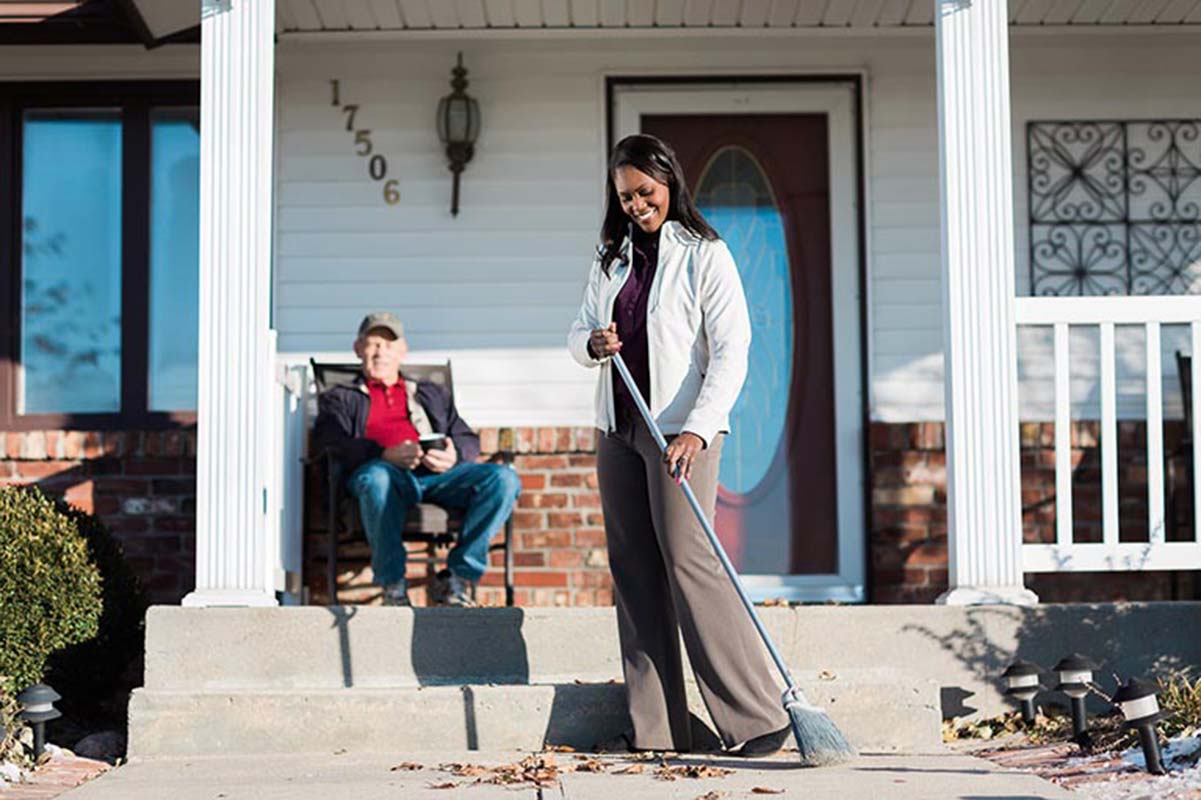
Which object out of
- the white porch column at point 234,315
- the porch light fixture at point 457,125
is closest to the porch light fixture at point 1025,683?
the white porch column at point 234,315

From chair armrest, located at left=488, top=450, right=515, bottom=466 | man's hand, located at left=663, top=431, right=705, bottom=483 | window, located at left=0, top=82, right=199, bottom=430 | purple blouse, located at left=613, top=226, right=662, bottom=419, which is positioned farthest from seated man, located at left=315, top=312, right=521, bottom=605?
man's hand, located at left=663, top=431, right=705, bottom=483

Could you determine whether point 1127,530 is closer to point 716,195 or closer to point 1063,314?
point 1063,314

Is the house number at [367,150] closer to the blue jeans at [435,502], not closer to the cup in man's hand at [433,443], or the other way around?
the cup in man's hand at [433,443]

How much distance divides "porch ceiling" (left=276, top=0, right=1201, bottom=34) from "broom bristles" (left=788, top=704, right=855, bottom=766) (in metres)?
3.34

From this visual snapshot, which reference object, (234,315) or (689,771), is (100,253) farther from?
(689,771)

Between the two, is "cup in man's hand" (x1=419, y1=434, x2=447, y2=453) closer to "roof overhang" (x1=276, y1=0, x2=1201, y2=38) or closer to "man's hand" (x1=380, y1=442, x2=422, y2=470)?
Result: "man's hand" (x1=380, y1=442, x2=422, y2=470)

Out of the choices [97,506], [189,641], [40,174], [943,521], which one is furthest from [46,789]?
[943,521]

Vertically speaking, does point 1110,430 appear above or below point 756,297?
below

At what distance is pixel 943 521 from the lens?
6.78 m

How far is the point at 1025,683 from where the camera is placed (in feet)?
16.3

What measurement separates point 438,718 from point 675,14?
3225mm

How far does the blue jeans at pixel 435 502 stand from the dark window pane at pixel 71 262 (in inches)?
58.5

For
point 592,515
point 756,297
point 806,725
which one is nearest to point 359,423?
point 592,515

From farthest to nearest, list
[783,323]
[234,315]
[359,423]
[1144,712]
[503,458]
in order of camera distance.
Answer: [783,323] < [503,458] < [359,423] < [234,315] < [1144,712]
